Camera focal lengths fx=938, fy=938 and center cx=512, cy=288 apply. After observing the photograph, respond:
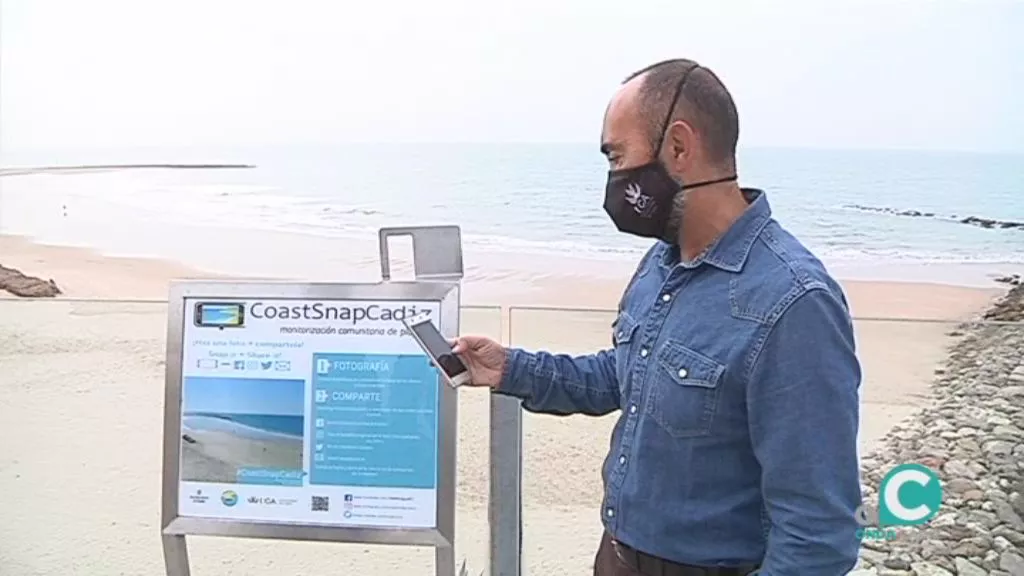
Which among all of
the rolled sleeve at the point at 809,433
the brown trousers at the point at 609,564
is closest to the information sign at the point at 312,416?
the brown trousers at the point at 609,564

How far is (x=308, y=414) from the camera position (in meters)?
1.79

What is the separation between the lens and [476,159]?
282cm

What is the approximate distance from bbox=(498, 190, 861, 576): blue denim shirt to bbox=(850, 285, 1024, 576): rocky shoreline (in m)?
1.09

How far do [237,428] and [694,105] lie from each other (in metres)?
1.12

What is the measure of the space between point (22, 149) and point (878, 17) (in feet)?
8.72

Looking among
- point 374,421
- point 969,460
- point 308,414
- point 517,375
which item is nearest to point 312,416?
point 308,414

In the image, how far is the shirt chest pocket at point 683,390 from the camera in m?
1.09

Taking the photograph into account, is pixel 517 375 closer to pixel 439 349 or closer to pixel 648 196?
pixel 439 349

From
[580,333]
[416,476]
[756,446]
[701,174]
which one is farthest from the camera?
[580,333]

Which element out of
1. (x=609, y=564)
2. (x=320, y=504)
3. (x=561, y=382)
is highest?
(x=561, y=382)

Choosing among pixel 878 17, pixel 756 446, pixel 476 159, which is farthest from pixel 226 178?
pixel 756 446

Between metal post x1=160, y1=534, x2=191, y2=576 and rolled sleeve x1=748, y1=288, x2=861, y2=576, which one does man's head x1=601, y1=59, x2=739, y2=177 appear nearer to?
rolled sleeve x1=748, y1=288, x2=861, y2=576

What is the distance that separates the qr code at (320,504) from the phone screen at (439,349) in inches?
16.5

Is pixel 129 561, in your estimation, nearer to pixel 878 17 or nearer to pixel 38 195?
pixel 38 195
